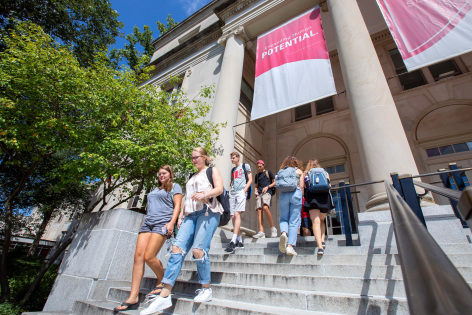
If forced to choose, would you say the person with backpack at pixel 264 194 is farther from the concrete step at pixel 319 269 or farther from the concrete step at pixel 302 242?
the concrete step at pixel 319 269

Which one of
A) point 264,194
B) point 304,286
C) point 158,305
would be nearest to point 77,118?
point 264,194

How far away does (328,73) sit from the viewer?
7254mm

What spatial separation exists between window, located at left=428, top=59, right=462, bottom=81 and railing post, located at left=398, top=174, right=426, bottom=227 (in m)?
10.4

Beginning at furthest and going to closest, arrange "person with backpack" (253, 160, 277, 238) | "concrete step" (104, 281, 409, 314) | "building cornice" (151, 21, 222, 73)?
"building cornice" (151, 21, 222, 73) < "person with backpack" (253, 160, 277, 238) < "concrete step" (104, 281, 409, 314)

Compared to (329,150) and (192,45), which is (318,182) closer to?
(329,150)

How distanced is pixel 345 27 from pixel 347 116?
509 cm

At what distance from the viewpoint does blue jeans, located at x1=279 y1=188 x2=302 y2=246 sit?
4.27 m

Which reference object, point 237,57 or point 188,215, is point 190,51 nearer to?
point 237,57

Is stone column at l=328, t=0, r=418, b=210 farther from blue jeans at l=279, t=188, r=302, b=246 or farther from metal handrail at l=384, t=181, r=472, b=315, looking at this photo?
metal handrail at l=384, t=181, r=472, b=315

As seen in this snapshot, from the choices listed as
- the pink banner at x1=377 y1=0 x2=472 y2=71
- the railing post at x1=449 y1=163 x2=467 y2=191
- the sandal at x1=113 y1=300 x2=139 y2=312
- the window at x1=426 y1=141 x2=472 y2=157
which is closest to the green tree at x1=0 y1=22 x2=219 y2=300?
the sandal at x1=113 y1=300 x2=139 y2=312

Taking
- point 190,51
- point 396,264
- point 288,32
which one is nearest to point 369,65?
point 288,32

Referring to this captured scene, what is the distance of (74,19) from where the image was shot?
11625 mm

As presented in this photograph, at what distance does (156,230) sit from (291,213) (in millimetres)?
2378

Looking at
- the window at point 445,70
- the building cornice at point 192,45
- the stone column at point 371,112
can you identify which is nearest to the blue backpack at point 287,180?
the stone column at point 371,112
